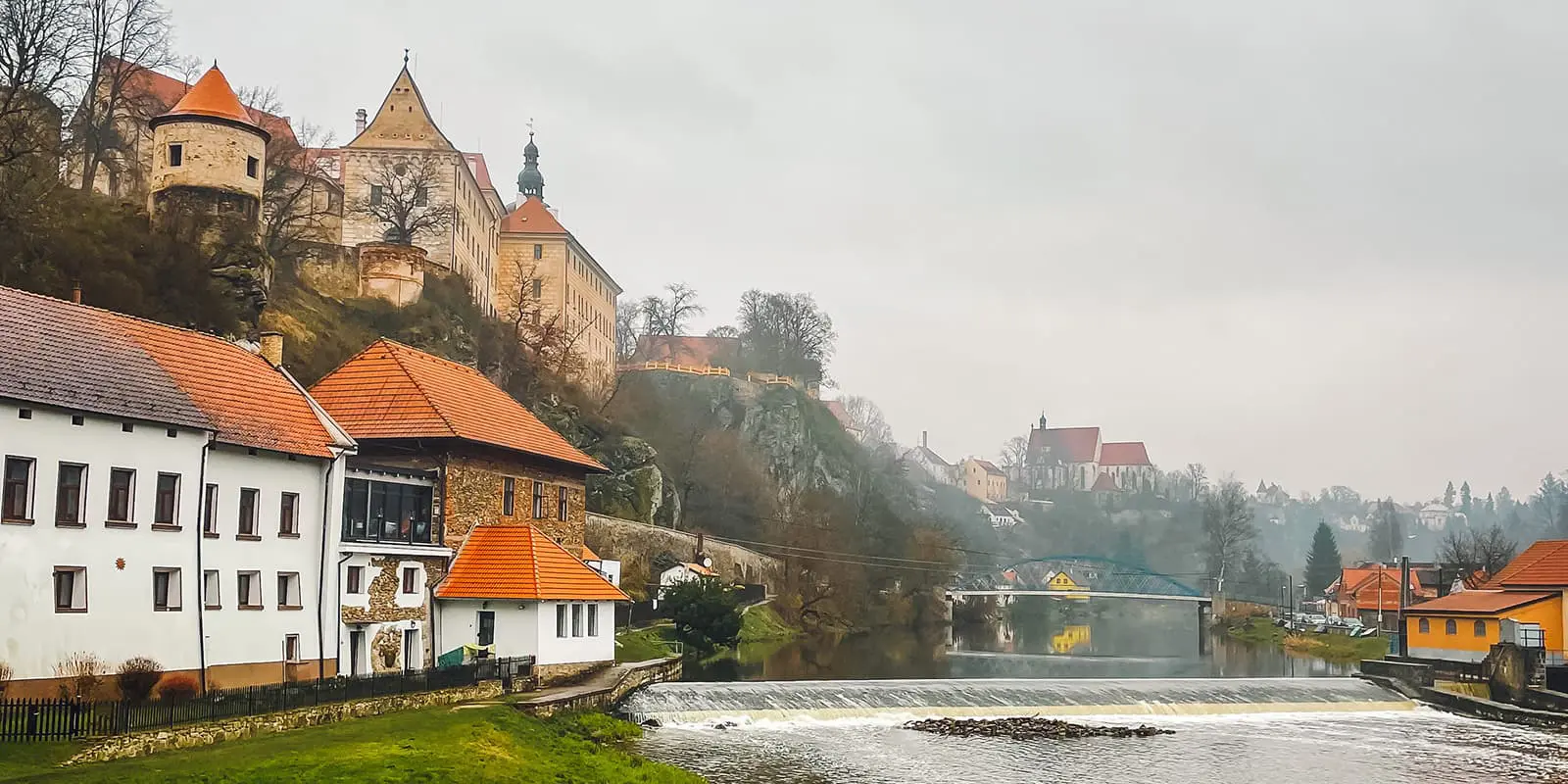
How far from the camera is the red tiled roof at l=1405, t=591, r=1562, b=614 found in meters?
46.2

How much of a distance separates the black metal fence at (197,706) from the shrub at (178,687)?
1210mm

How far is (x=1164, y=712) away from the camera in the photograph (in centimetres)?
3966

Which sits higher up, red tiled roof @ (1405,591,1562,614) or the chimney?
the chimney

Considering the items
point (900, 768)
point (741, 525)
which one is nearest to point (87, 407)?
point (900, 768)

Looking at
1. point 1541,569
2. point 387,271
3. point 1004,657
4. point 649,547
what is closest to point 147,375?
point 387,271

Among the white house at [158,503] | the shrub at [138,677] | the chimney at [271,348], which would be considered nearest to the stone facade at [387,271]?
the chimney at [271,348]

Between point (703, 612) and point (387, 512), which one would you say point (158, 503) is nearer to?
point (387, 512)

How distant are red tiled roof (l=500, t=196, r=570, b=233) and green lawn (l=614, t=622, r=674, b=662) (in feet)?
156

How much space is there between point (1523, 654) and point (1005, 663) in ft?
83.9

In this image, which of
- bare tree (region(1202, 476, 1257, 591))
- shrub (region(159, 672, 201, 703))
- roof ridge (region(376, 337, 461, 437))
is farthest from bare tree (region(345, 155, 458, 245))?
bare tree (region(1202, 476, 1257, 591))

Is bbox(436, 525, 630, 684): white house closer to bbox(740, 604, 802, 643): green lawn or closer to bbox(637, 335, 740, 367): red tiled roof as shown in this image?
bbox(740, 604, 802, 643): green lawn

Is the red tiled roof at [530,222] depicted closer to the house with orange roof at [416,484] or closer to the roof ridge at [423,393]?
the house with orange roof at [416,484]

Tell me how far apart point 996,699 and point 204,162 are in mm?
34454

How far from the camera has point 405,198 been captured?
75375 millimetres
